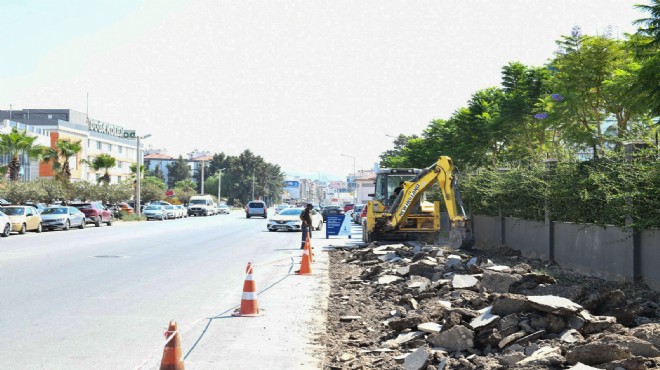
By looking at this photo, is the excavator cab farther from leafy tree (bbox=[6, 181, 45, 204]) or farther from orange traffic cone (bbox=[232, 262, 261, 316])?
leafy tree (bbox=[6, 181, 45, 204])

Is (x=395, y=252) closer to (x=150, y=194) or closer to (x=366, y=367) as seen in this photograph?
(x=366, y=367)

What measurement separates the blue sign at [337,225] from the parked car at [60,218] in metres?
16.7

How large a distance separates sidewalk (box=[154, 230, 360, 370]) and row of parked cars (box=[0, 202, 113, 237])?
2558 cm

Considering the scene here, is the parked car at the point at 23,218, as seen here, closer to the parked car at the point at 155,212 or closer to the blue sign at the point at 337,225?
the blue sign at the point at 337,225

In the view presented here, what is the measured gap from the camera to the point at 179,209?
250 ft

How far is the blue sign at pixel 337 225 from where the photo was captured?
34.8 m

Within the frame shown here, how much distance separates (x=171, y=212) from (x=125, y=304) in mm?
61658

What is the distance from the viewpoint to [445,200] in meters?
21.3

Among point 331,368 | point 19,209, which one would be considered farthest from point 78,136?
point 331,368

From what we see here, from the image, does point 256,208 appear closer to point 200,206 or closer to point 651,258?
point 200,206

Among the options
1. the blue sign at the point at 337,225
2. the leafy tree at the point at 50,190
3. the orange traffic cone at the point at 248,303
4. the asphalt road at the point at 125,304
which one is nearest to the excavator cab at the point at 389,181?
the asphalt road at the point at 125,304

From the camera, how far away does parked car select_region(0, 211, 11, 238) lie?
3419 cm

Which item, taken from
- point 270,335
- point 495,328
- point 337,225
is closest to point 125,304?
point 270,335

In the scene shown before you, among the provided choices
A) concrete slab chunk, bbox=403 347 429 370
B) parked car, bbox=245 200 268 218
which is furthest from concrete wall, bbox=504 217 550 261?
parked car, bbox=245 200 268 218
